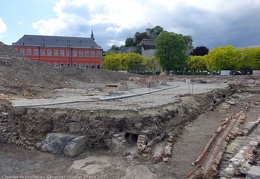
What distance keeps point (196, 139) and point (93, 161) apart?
14.0 ft

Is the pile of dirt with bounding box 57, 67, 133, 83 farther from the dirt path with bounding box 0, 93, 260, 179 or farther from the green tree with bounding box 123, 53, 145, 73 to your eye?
the dirt path with bounding box 0, 93, 260, 179

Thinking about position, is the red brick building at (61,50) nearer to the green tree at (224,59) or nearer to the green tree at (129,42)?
the green tree at (224,59)

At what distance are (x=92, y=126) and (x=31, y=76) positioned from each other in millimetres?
19473

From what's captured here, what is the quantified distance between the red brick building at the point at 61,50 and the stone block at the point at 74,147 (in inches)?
2170

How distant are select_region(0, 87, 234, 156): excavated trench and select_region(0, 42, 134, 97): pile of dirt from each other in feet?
28.1

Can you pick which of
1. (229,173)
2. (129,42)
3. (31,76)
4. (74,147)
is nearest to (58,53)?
(31,76)

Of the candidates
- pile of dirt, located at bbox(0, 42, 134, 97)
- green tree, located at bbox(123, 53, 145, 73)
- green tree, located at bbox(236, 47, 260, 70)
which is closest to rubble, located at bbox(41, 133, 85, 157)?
pile of dirt, located at bbox(0, 42, 134, 97)

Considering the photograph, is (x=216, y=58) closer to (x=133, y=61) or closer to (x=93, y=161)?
(x=133, y=61)

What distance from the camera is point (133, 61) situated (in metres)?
65.7

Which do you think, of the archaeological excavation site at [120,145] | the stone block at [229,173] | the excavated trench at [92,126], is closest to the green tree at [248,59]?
the archaeological excavation site at [120,145]

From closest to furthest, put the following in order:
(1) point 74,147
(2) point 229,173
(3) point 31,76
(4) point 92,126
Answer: (2) point 229,173, (1) point 74,147, (4) point 92,126, (3) point 31,76

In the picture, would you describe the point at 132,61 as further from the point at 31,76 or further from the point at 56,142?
the point at 56,142

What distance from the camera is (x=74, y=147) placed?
26.1 ft

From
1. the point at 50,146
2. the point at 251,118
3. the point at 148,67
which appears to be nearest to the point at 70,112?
the point at 50,146
